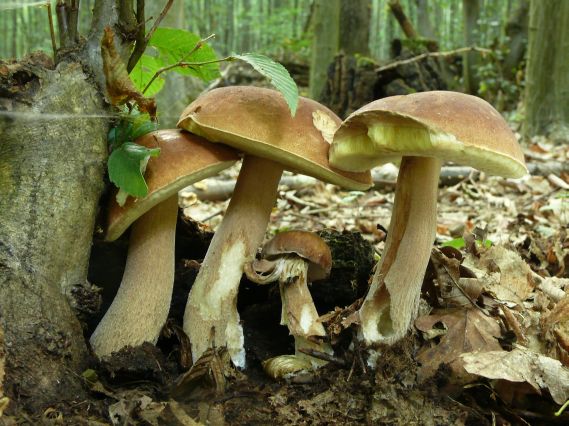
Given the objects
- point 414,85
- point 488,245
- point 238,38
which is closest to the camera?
point 488,245

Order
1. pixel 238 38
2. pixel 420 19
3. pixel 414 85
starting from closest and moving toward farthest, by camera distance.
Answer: pixel 414 85, pixel 420 19, pixel 238 38

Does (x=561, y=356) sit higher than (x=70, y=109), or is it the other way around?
(x=70, y=109)

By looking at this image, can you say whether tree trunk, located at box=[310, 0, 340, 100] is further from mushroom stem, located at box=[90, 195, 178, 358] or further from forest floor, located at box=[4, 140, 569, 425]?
mushroom stem, located at box=[90, 195, 178, 358]

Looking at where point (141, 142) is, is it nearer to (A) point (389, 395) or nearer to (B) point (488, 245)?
(A) point (389, 395)

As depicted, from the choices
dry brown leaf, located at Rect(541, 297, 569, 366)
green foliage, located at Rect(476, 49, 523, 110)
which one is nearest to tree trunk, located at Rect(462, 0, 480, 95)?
green foliage, located at Rect(476, 49, 523, 110)

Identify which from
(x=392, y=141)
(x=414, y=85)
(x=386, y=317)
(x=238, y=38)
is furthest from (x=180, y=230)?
(x=238, y=38)

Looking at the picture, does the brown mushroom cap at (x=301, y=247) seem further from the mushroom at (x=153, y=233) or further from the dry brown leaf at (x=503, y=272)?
the dry brown leaf at (x=503, y=272)

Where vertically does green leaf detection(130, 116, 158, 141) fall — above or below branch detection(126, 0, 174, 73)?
below

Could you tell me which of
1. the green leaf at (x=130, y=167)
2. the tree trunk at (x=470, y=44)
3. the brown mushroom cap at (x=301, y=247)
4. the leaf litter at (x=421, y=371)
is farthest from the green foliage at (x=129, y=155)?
the tree trunk at (x=470, y=44)
